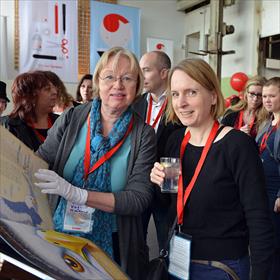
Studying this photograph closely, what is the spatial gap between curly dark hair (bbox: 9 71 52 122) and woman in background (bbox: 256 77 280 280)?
64.6 inches

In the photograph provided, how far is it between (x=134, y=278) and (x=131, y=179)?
37cm

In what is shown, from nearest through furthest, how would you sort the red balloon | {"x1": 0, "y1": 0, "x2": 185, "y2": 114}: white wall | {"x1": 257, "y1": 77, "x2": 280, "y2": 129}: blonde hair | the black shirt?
1. the black shirt
2. {"x1": 257, "y1": 77, "x2": 280, "y2": 129}: blonde hair
3. the red balloon
4. {"x1": 0, "y1": 0, "x2": 185, "y2": 114}: white wall

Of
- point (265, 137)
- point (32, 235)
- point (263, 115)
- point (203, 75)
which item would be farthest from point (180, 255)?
point (263, 115)

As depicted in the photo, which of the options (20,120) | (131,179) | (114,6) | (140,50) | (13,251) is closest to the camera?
(13,251)

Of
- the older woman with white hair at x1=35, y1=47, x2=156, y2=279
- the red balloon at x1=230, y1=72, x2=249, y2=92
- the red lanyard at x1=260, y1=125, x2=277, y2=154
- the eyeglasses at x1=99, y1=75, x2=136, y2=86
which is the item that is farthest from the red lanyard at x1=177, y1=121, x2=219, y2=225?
the red balloon at x1=230, y1=72, x2=249, y2=92

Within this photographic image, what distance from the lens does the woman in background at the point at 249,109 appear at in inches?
134

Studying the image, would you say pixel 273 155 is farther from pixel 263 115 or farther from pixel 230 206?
pixel 230 206

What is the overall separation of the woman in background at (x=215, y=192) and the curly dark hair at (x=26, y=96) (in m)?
1.14

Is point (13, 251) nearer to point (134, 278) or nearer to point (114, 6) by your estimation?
point (134, 278)

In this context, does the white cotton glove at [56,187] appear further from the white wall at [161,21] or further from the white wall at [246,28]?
the white wall at [161,21]

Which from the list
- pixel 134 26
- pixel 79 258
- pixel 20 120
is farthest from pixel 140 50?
pixel 79 258

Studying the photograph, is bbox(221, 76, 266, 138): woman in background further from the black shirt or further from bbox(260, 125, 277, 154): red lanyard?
the black shirt

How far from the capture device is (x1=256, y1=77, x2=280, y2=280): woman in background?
271 centimetres

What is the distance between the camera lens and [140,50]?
8461mm
